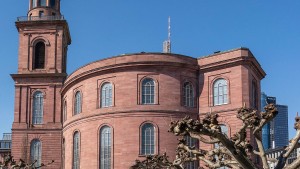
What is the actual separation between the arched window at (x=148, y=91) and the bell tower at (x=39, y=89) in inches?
509

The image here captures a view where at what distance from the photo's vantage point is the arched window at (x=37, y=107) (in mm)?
56000

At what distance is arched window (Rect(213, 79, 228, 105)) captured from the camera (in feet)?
147

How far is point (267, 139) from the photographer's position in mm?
190750

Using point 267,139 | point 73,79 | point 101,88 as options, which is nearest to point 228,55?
point 101,88

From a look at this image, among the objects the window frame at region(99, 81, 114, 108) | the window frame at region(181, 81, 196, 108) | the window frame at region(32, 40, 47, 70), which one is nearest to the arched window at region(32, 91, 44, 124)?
the window frame at region(32, 40, 47, 70)

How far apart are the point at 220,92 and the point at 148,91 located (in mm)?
5502

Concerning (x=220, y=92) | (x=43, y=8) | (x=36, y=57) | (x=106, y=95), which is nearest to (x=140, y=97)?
(x=106, y=95)

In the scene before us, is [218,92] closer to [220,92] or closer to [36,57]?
[220,92]

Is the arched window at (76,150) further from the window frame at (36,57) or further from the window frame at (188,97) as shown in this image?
the window frame at (36,57)

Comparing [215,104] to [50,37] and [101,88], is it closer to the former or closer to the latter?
[101,88]

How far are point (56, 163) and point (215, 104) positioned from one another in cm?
1739

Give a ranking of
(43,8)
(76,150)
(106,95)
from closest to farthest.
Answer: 1. (106,95)
2. (76,150)
3. (43,8)

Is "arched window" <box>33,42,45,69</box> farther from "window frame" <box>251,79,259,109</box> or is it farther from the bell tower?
"window frame" <box>251,79,259,109</box>

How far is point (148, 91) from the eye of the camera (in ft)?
149
